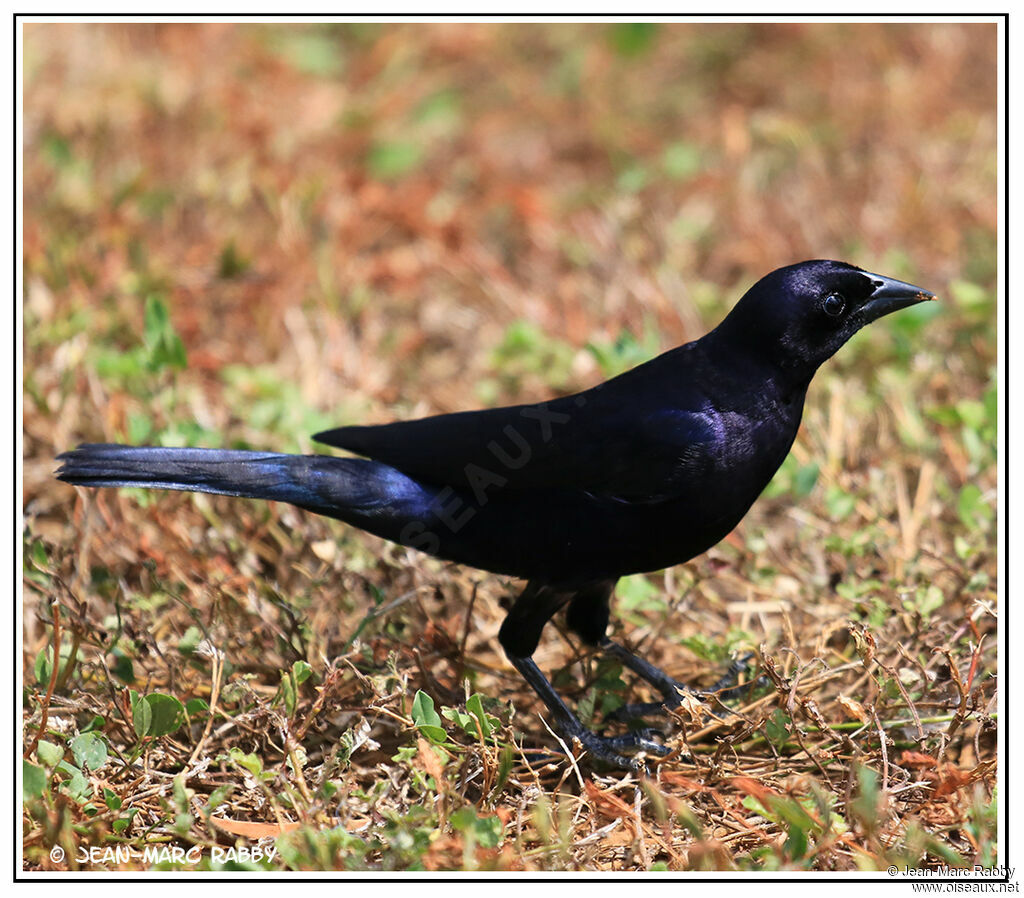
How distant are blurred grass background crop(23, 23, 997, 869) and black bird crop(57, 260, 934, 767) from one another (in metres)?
0.37

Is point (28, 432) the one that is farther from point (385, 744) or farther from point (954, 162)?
point (954, 162)

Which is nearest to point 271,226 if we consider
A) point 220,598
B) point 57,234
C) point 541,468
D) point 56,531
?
point 57,234

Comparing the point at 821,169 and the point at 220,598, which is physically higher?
the point at 821,169

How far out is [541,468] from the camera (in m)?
3.47

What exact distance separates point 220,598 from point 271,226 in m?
3.06

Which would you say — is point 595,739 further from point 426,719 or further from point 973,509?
point 973,509

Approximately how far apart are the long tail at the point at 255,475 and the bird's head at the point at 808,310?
1091mm

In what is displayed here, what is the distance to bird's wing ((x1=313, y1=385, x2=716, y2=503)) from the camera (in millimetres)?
3369

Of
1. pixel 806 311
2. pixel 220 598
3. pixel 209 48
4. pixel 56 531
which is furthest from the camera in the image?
pixel 209 48

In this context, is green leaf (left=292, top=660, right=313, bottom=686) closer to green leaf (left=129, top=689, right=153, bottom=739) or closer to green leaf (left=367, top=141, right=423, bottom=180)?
green leaf (left=129, top=689, right=153, bottom=739)

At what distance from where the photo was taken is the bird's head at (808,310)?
3418 millimetres

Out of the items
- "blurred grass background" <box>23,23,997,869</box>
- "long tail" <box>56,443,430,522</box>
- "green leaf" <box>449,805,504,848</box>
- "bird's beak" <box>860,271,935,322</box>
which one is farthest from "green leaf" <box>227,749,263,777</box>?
"bird's beak" <box>860,271,935,322</box>

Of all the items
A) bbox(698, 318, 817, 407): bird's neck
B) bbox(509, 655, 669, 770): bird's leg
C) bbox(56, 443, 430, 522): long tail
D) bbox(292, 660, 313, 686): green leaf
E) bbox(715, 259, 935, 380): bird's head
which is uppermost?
bbox(715, 259, 935, 380): bird's head

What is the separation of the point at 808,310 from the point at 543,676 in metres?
1.36
